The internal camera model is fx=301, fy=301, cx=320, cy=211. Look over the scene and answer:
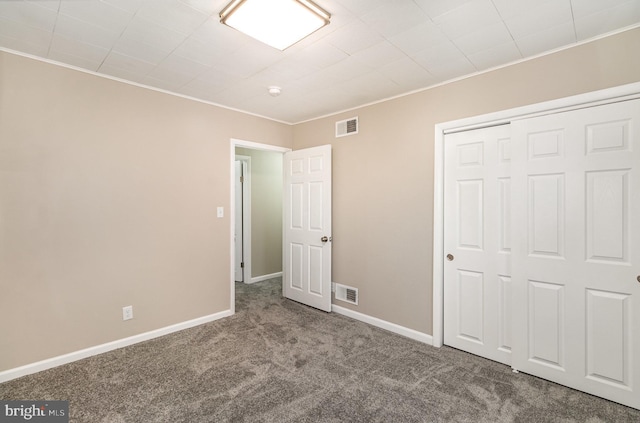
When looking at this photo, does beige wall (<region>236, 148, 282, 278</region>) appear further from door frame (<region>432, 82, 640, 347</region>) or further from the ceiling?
door frame (<region>432, 82, 640, 347</region>)

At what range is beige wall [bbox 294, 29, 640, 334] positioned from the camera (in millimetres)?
2176

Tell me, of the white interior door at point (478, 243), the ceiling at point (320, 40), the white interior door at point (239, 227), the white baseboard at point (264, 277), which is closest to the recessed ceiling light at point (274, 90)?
the ceiling at point (320, 40)

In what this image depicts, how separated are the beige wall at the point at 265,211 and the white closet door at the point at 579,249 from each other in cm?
379

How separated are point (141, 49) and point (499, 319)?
3643 mm

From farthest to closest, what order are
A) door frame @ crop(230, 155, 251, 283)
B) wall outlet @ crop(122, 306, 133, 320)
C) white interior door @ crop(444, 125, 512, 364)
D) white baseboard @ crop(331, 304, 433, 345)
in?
1. door frame @ crop(230, 155, 251, 283)
2. white baseboard @ crop(331, 304, 433, 345)
3. wall outlet @ crop(122, 306, 133, 320)
4. white interior door @ crop(444, 125, 512, 364)

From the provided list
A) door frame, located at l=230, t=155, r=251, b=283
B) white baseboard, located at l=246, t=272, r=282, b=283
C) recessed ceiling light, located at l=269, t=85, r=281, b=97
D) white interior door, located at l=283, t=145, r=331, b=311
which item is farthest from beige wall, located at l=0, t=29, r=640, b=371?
white baseboard, located at l=246, t=272, r=282, b=283

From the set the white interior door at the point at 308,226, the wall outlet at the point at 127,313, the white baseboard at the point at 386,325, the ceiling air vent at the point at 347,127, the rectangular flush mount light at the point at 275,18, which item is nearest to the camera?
the rectangular flush mount light at the point at 275,18

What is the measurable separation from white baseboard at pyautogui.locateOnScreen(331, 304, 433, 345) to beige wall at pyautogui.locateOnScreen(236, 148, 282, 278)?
192 centimetres

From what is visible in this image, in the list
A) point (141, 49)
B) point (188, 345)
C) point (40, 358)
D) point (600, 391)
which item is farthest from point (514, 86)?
point (40, 358)

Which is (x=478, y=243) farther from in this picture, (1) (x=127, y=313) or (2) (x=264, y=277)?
(2) (x=264, y=277)

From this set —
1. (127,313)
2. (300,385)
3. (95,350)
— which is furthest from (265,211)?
(300,385)

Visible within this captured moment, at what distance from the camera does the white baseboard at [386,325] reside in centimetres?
300

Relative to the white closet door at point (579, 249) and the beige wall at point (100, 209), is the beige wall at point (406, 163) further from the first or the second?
the beige wall at point (100, 209)

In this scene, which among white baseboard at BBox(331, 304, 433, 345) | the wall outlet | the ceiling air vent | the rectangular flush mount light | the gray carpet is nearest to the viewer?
the rectangular flush mount light
